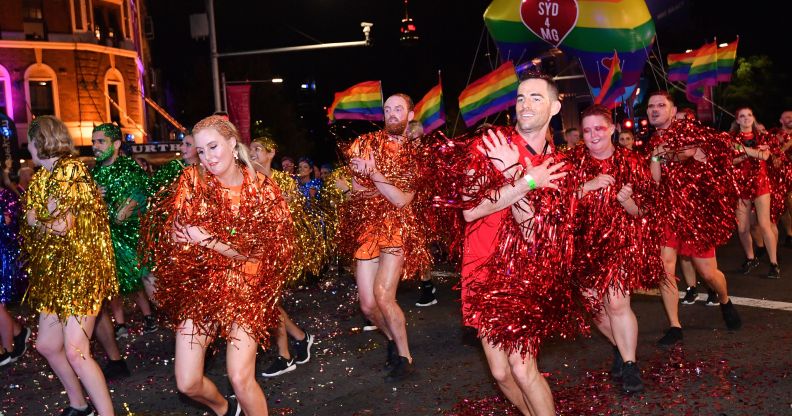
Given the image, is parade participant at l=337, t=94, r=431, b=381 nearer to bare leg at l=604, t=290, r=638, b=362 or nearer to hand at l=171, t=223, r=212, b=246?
bare leg at l=604, t=290, r=638, b=362

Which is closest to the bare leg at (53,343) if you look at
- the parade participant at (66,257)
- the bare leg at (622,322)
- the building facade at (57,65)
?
the parade participant at (66,257)

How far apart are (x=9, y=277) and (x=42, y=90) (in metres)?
27.3

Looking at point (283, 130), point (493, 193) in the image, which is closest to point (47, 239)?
point (493, 193)

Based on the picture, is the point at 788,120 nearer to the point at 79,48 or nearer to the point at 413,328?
the point at 413,328

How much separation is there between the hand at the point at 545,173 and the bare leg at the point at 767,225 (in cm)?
597

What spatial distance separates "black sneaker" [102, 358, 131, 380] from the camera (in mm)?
6324

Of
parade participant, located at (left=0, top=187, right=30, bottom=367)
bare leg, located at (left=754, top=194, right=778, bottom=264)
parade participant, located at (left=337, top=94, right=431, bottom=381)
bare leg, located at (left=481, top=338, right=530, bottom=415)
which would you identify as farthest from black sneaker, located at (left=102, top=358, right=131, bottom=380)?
bare leg, located at (left=754, top=194, right=778, bottom=264)

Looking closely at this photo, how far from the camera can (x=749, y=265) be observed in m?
9.28

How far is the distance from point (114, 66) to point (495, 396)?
33519mm

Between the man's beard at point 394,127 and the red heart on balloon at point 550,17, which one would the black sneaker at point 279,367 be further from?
the red heart on balloon at point 550,17

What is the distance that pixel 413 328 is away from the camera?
755cm

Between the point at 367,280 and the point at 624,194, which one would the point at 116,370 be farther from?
the point at 624,194

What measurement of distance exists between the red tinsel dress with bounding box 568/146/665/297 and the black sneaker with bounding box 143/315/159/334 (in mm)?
4997

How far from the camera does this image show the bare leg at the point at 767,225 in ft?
28.2
